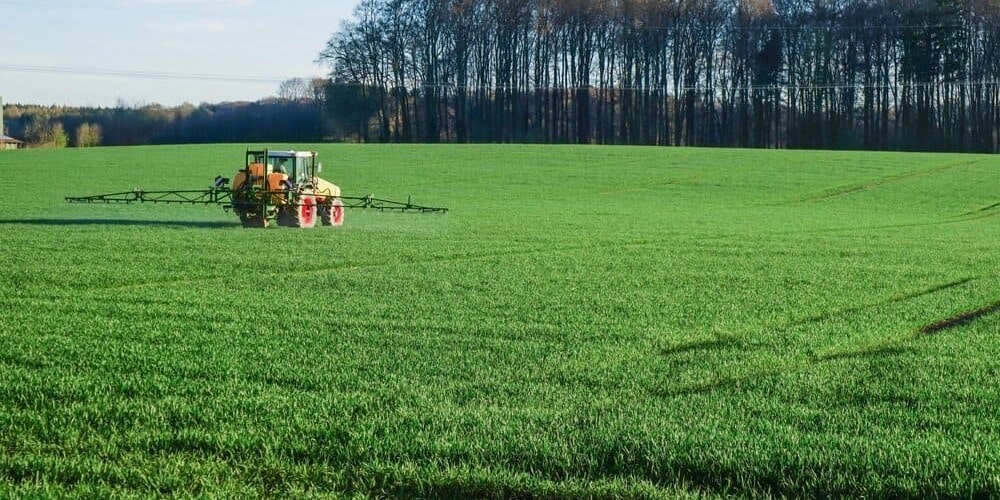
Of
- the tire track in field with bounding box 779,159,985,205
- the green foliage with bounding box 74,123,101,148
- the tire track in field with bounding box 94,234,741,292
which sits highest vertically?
the green foliage with bounding box 74,123,101,148

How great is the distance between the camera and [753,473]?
5.52 m

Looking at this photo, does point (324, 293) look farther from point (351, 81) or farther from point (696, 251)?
point (351, 81)

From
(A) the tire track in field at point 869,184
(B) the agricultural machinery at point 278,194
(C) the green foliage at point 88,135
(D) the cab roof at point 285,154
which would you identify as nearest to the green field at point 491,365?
(B) the agricultural machinery at point 278,194

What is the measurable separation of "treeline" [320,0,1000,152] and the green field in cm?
6845

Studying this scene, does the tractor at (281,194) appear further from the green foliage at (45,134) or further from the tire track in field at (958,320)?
the green foliage at (45,134)

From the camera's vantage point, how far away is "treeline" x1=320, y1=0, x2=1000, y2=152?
3386 inches

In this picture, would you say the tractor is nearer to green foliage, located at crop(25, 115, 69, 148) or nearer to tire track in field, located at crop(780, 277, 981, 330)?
tire track in field, located at crop(780, 277, 981, 330)

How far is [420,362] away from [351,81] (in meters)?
81.7

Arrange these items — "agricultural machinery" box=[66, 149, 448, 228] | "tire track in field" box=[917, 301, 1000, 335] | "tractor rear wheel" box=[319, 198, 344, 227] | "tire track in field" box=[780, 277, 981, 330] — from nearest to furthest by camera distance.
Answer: "tire track in field" box=[917, 301, 1000, 335], "tire track in field" box=[780, 277, 981, 330], "agricultural machinery" box=[66, 149, 448, 228], "tractor rear wheel" box=[319, 198, 344, 227]

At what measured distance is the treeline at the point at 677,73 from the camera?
86.0 m

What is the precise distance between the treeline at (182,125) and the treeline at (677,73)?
3531 mm

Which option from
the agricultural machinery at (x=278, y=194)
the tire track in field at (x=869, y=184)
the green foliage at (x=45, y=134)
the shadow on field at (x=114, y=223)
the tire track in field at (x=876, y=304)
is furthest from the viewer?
the green foliage at (x=45, y=134)

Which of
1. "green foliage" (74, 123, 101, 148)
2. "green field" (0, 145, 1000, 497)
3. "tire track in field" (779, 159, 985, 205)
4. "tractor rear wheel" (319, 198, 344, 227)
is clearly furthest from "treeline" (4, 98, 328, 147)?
"green field" (0, 145, 1000, 497)

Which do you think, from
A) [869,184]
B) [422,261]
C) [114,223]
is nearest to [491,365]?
[422,261]
